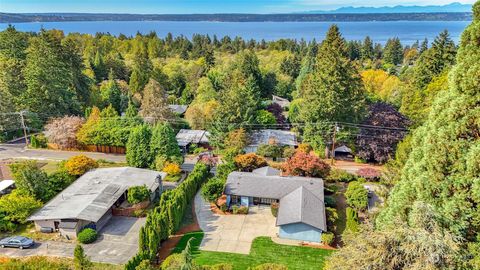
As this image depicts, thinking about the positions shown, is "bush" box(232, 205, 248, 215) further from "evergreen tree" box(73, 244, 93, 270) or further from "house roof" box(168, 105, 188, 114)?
"house roof" box(168, 105, 188, 114)

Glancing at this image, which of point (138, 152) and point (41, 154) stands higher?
point (138, 152)

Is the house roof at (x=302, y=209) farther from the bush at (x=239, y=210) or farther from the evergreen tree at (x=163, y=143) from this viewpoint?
the evergreen tree at (x=163, y=143)

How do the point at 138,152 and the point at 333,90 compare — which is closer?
the point at 138,152

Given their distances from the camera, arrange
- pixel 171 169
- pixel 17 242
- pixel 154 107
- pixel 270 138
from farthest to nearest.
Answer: pixel 154 107 < pixel 270 138 < pixel 171 169 < pixel 17 242

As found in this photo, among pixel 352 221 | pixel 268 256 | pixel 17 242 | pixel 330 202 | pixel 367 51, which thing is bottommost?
pixel 268 256

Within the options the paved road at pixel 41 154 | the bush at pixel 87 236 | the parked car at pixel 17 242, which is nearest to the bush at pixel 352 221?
the bush at pixel 87 236

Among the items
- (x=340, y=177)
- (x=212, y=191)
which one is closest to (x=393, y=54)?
(x=340, y=177)

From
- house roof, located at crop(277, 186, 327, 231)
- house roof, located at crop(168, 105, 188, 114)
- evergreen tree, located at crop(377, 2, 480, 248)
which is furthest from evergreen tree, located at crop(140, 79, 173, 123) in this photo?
evergreen tree, located at crop(377, 2, 480, 248)

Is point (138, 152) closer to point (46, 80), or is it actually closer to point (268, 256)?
point (268, 256)
